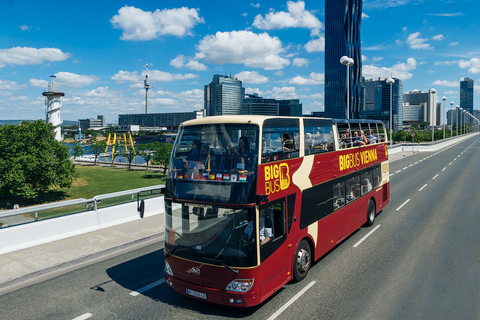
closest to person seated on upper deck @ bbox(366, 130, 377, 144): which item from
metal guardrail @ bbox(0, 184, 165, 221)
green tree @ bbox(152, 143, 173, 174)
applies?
Result: metal guardrail @ bbox(0, 184, 165, 221)

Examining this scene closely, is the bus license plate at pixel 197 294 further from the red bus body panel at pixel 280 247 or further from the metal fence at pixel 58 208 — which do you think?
the metal fence at pixel 58 208

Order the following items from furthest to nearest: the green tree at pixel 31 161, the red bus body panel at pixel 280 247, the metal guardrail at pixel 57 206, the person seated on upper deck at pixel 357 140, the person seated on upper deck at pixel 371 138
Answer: the green tree at pixel 31 161 < the person seated on upper deck at pixel 371 138 < the person seated on upper deck at pixel 357 140 < the metal guardrail at pixel 57 206 < the red bus body panel at pixel 280 247

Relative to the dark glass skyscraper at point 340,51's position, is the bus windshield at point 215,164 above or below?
below

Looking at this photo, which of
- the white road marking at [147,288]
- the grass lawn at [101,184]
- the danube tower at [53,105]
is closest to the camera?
the white road marking at [147,288]

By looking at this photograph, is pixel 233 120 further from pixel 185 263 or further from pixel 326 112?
pixel 326 112

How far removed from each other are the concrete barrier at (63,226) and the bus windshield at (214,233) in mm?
6168

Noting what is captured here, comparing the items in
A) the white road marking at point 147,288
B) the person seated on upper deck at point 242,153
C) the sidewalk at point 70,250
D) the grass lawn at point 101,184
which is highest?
the person seated on upper deck at point 242,153

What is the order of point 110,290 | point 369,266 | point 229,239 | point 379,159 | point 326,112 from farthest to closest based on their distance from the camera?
point 326,112 → point 379,159 → point 369,266 → point 110,290 → point 229,239

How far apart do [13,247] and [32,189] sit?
40990mm

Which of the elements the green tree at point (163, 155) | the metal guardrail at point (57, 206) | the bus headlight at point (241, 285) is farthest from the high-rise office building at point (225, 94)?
the bus headlight at point (241, 285)

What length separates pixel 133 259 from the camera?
9617 mm

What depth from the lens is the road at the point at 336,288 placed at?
6.54m

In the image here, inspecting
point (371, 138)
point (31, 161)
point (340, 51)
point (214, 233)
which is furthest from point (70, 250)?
point (340, 51)

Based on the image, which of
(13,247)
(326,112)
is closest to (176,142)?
(13,247)
